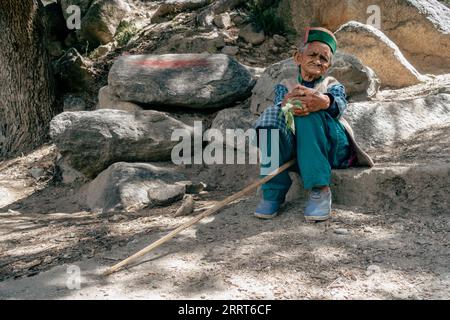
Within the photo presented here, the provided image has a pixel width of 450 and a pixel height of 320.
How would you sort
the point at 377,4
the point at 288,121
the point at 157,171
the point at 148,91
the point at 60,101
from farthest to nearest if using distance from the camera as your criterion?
the point at 60,101, the point at 377,4, the point at 148,91, the point at 157,171, the point at 288,121

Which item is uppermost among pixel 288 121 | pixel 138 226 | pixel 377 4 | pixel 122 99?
pixel 377 4

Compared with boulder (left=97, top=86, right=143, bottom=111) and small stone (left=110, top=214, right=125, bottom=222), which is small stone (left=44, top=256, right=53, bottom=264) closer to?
small stone (left=110, top=214, right=125, bottom=222)

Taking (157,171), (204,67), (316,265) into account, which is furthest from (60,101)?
(316,265)

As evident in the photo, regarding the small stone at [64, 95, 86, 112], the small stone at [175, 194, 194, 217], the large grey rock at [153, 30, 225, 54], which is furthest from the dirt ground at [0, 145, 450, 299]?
the large grey rock at [153, 30, 225, 54]

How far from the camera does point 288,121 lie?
3.08 m

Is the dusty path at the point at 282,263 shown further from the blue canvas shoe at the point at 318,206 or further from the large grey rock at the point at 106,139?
the large grey rock at the point at 106,139

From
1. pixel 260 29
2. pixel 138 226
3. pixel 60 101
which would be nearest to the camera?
pixel 138 226

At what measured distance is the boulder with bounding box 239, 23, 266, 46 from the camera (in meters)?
7.07

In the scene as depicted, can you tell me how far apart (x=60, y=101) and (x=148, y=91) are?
6.00ft

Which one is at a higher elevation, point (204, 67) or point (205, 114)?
point (204, 67)

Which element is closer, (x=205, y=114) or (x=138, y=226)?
(x=138, y=226)

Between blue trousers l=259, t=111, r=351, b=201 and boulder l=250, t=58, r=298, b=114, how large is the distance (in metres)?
1.76

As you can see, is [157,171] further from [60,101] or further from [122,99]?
[60,101]

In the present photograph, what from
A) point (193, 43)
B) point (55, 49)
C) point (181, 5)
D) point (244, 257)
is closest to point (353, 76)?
point (244, 257)
